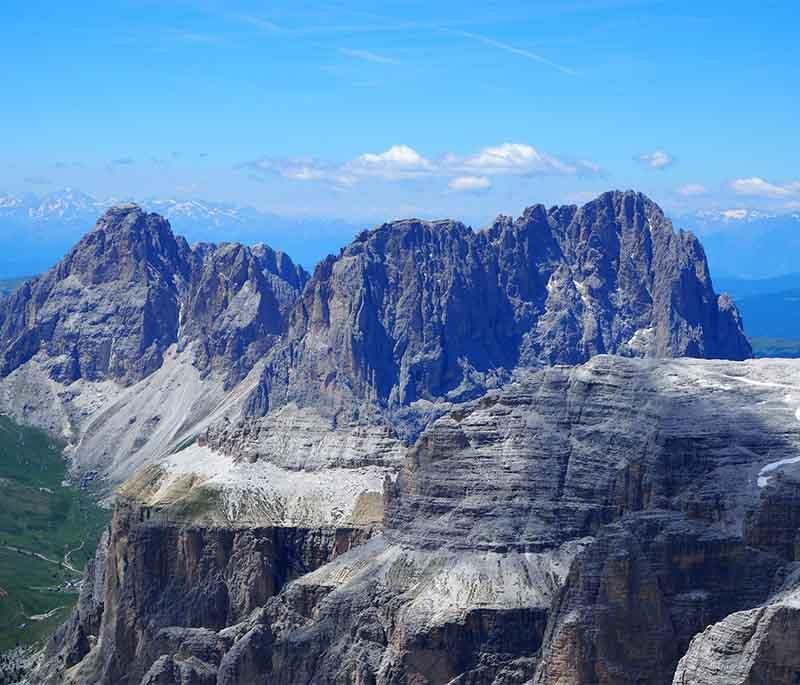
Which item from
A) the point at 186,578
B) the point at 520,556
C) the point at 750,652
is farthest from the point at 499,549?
the point at 750,652

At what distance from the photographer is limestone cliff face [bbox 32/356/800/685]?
422ft

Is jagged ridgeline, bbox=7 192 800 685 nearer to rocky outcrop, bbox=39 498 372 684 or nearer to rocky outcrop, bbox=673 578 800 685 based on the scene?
rocky outcrop, bbox=39 498 372 684

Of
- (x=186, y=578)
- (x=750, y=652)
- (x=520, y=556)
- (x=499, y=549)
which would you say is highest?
(x=499, y=549)

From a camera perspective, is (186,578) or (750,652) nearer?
(750,652)

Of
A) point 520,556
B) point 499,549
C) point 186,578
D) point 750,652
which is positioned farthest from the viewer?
point 186,578

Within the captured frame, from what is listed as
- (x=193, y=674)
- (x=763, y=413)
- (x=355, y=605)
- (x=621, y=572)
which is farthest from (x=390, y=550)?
(x=621, y=572)

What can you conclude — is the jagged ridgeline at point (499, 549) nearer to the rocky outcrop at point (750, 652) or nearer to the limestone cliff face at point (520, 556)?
the limestone cliff face at point (520, 556)

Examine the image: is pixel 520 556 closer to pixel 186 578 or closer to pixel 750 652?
pixel 186 578

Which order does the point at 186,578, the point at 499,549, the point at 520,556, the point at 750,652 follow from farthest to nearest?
the point at 186,578, the point at 499,549, the point at 520,556, the point at 750,652

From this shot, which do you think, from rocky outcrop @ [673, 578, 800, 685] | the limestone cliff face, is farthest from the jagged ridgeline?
rocky outcrop @ [673, 578, 800, 685]

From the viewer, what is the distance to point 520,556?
6452 inches

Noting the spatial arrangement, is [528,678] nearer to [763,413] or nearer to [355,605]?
[355,605]

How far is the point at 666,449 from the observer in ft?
528

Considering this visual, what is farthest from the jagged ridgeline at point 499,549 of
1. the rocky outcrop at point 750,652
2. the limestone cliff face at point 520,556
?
the rocky outcrop at point 750,652
